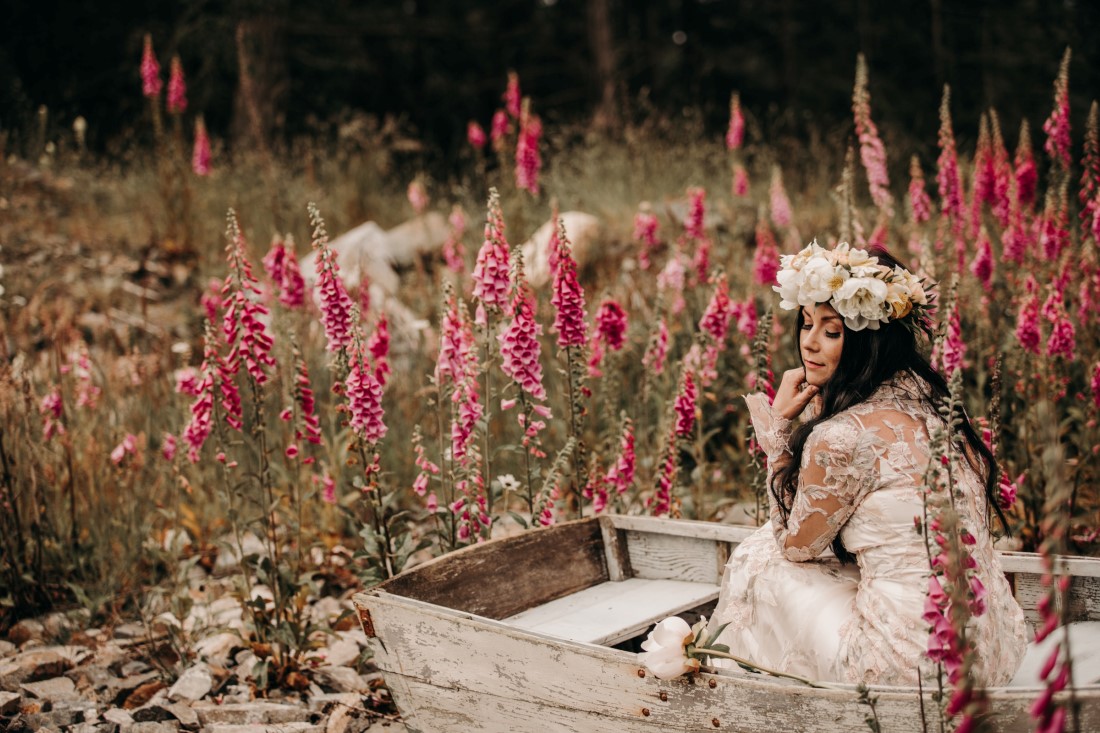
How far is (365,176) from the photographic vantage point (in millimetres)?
11266

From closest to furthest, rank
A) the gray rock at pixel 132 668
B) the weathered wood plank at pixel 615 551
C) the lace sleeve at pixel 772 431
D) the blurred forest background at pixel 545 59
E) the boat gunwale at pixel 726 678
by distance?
the boat gunwale at pixel 726 678 → the lace sleeve at pixel 772 431 → the weathered wood plank at pixel 615 551 → the gray rock at pixel 132 668 → the blurred forest background at pixel 545 59

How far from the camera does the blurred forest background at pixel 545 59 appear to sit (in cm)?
1398

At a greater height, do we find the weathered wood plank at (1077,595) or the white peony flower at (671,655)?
the white peony flower at (671,655)

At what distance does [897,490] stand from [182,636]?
2.77 meters

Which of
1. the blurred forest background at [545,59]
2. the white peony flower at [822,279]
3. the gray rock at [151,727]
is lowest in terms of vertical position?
the gray rock at [151,727]

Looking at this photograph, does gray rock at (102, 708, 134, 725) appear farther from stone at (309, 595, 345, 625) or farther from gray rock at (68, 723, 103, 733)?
stone at (309, 595, 345, 625)

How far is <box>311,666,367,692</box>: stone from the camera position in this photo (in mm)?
3771

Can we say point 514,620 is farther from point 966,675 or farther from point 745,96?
point 745,96

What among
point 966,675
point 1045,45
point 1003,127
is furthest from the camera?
point 1045,45

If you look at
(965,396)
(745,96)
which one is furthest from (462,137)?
(965,396)

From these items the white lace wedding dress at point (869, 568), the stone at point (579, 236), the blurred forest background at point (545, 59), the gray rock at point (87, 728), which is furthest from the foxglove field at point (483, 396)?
the blurred forest background at point (545, 59)

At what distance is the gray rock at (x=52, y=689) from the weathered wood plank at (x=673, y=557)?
2.07 metres

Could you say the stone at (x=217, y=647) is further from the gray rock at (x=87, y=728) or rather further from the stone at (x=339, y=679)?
the gray rock at (x=87, y=728)

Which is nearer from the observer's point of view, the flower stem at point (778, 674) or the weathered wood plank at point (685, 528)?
the flower stem at point (778, 674)
